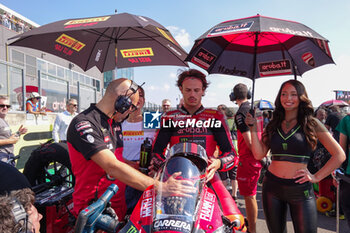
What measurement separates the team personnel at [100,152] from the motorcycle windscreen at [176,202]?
0.17 ft

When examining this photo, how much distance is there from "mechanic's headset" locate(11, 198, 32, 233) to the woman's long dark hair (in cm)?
234

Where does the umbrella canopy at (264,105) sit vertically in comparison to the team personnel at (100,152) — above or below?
above

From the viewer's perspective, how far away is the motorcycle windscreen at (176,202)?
1.13 metres

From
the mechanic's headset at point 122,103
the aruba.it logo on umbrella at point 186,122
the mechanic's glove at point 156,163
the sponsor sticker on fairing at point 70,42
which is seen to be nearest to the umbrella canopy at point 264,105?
the sponsor sticker on fairing at point 70,42

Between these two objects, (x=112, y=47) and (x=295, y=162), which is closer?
(x=295, y=162)

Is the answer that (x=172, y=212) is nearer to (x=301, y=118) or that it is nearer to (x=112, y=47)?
(x=301, y=118)

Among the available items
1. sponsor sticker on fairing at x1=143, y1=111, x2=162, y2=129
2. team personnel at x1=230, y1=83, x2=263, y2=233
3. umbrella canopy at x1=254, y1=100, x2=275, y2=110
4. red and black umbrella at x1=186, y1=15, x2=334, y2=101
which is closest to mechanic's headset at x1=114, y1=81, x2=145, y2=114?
sponsor sticker on fairing at x1=143, y1=111, x2=162, y2=129

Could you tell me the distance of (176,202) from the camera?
123 cm

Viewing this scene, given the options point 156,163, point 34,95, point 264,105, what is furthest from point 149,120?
point 264,105

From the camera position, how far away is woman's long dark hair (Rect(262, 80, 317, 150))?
2414mm

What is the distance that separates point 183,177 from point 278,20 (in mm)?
2185

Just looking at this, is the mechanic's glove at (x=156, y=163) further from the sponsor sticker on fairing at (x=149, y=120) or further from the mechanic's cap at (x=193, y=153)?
the sponsor sticker on fairing at (x=149, y=120)

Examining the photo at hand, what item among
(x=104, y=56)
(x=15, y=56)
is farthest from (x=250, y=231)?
(x=15, y=56)

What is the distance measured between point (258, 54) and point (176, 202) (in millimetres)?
2925
